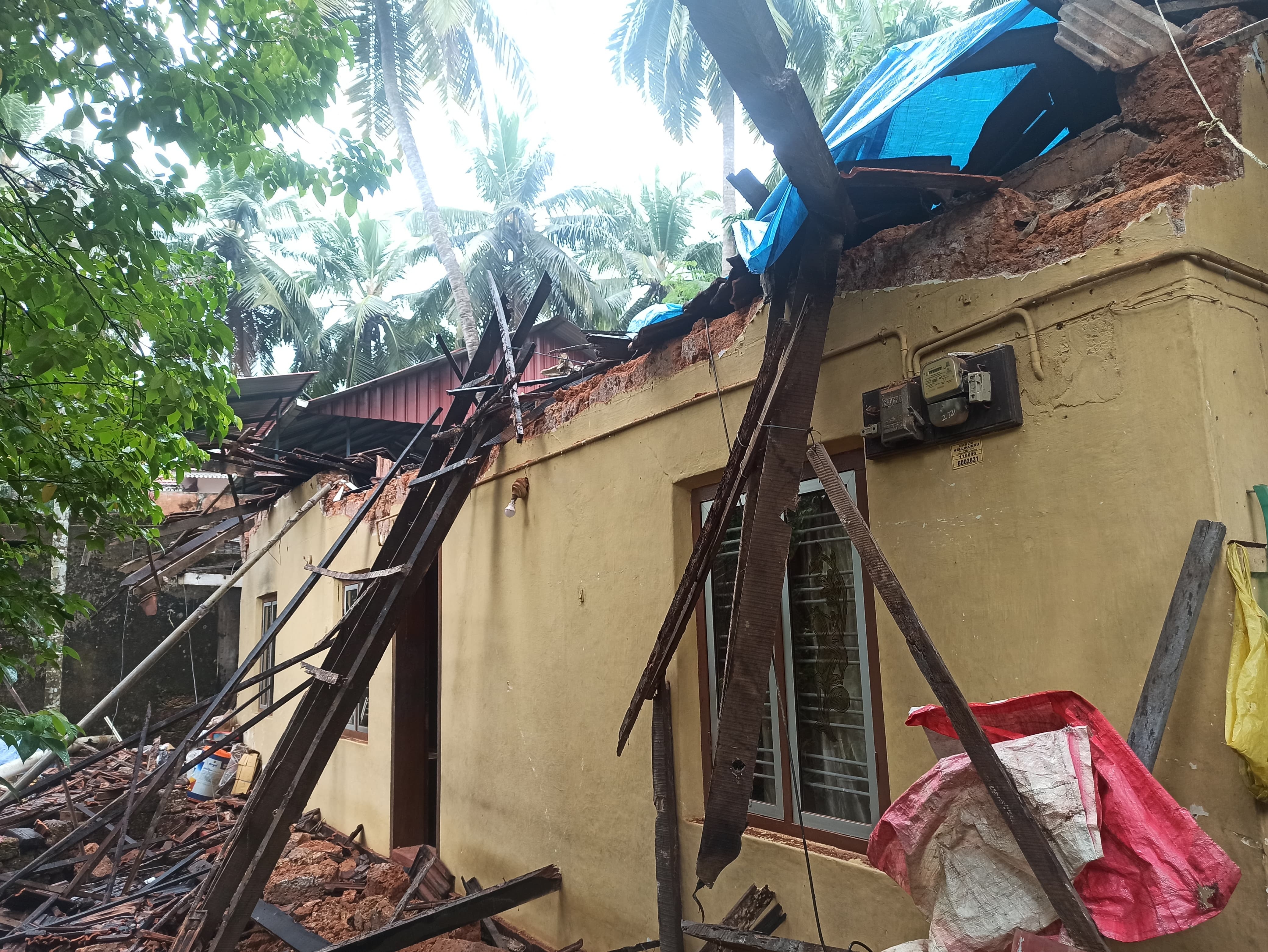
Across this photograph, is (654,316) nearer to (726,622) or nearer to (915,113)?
(726,622)

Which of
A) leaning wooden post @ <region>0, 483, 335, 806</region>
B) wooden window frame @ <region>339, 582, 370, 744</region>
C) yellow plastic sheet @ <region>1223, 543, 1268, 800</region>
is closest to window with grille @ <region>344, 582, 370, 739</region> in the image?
wooden window frame @ <region>339, 582, 370, 744</region>

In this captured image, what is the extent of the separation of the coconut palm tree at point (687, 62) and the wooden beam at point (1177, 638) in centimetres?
1738

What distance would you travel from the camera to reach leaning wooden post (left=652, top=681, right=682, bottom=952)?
152 inches

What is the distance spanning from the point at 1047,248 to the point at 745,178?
1.29 m

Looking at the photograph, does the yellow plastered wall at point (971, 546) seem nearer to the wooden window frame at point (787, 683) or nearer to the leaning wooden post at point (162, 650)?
the wooden window frame at point (787, 683)

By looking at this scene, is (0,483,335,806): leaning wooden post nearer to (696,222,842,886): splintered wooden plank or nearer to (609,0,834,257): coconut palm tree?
(696,222,842,886): splintered wooden plank

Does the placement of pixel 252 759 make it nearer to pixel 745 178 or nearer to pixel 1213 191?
pixel 745 178

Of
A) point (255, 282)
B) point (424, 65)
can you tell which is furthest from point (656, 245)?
point (255, 282)

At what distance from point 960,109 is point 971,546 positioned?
176 cm

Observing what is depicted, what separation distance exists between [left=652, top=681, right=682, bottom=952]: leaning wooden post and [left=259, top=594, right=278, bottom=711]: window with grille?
7.84 meters

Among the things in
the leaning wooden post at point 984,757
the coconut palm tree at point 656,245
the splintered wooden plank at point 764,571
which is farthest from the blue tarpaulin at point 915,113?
the coconut palm tree at point 656,245

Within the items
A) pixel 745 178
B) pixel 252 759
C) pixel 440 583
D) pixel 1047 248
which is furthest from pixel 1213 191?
pixel 252 759

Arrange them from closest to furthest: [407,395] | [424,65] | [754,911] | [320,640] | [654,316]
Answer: [754,911] < [654,316] < [320,640] < [407,395] < [424,65]

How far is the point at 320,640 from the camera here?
29.6 ft
